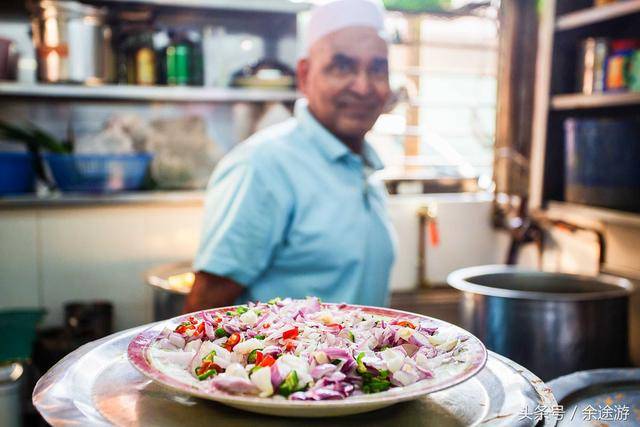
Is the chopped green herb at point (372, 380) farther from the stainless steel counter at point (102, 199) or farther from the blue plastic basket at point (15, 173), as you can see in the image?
the blue plastic basket at point (15, 173)

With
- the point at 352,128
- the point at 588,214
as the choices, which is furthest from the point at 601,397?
the point at 588,214

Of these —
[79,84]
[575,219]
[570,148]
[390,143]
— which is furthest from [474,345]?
[390,143]

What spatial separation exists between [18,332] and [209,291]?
1.27 m

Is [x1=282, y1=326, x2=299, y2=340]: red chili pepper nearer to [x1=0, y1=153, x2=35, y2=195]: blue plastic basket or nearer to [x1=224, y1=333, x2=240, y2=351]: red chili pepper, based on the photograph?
[x1=224, y1=333, x2=240, y2=351]: red chili pepper

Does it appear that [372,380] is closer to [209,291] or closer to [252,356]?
[252,356]

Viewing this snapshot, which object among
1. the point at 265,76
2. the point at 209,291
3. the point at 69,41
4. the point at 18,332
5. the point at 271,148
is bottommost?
the point at 18,332

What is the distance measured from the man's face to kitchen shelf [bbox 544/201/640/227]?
105 centimetres

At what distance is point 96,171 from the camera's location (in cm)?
292

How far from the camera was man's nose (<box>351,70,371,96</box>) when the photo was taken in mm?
1795

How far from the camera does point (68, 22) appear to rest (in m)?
2.80

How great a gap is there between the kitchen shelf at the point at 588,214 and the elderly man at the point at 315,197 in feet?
3.05

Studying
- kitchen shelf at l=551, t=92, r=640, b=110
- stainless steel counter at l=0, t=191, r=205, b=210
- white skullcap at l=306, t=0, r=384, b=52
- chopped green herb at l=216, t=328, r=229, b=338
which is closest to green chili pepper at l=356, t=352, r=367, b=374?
chopped green herb at l=216, t=328, r=229, b=338

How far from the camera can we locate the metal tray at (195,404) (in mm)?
733

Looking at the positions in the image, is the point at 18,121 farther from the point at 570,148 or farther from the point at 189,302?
the point at 570,148
